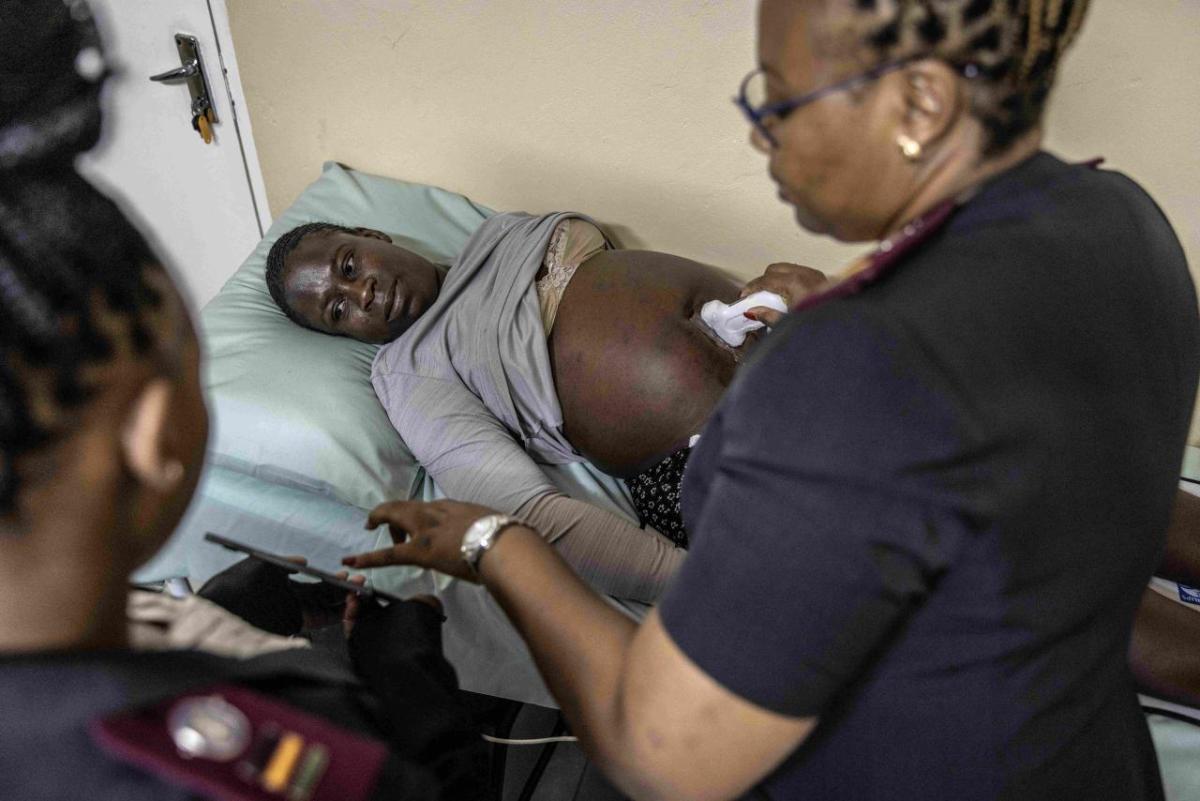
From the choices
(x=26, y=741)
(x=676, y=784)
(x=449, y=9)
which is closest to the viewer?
(x=26, y=741)

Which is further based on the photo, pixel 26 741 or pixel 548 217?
pixel 548 217

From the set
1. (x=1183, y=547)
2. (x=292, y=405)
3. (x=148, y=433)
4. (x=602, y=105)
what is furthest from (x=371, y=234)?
(x=1183, y=547)

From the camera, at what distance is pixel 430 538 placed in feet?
3.52

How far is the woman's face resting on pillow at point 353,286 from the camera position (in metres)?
1.91

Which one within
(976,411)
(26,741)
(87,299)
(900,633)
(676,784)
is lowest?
(676,784)

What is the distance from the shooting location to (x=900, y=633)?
73 cm

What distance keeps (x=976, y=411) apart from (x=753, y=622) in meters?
0.23

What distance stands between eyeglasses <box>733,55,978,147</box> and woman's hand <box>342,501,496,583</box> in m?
0.59

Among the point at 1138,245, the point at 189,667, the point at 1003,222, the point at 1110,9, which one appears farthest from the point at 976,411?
the point at 1110,9

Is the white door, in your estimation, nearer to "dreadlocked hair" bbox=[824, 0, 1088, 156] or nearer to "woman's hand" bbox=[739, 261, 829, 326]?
"woman's hand" bbox=[739, 261, 829, 326]

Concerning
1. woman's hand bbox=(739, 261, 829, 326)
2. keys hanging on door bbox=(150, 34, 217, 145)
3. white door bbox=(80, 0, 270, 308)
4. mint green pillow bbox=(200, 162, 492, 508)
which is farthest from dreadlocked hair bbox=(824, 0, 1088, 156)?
keys hanging on door bbox=(150, 34, 217, 145)

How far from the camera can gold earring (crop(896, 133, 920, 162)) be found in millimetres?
703

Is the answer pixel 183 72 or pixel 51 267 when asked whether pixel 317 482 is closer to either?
pixel 51 267

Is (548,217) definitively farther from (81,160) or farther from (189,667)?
(189,667)
